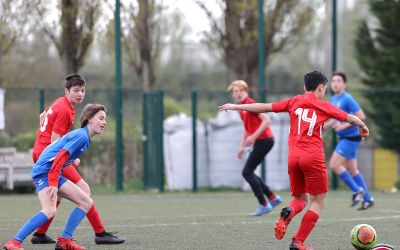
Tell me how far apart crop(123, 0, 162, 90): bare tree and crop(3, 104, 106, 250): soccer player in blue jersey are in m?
12.7

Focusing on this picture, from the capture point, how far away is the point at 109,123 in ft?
66.0

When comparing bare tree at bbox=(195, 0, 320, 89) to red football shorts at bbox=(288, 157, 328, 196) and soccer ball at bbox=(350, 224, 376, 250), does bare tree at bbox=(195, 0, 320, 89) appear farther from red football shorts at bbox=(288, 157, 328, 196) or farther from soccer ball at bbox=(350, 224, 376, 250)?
soccer ball at bbox=(350, 224, 376, 250)

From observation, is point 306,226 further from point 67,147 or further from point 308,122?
point 67,147

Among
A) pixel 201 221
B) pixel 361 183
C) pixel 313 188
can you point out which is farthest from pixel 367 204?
pixel 313 188

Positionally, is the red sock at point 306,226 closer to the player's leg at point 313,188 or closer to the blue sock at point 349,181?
the player's leg at point 313,188

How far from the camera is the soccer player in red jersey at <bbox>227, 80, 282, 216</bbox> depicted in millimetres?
12977

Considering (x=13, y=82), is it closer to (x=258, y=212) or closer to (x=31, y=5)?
(x=31, y=5)

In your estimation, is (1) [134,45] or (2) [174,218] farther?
(1) [134,45]

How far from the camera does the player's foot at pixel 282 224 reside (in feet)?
28.7

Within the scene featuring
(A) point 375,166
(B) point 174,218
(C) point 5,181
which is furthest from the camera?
(A) point 375,166

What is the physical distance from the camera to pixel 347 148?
14.5m

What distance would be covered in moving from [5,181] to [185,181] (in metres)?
3.74

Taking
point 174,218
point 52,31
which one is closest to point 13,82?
point 52,31

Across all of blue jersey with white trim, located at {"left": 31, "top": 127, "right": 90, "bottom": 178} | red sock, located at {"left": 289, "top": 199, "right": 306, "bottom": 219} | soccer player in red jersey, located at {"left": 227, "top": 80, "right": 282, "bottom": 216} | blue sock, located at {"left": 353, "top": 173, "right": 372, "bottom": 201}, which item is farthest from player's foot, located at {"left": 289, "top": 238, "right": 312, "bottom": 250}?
blue sock, located at {"left": 353, "top": 173, "right": 372, "bottom": 201}
